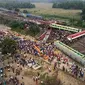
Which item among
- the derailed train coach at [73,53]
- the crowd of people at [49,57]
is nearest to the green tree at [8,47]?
the crowd of people at [49,57]

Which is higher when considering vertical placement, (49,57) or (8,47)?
(8,47)

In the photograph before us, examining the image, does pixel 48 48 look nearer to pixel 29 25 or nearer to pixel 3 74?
pixel 3 74

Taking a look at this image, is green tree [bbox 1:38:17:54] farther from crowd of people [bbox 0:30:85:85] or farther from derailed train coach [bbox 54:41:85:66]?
derailed train coach [bbox 54:41:85:66]

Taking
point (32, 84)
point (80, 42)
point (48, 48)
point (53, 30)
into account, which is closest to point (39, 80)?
point (32, 84)

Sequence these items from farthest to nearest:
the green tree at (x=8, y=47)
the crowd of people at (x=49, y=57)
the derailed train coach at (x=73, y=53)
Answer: the green tree at (x=8, y=47) → the derailed train coach at (x=73, y=53) → the crowd of people at (x=49, y=57)

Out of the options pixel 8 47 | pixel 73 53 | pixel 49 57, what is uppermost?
pixel 8 47

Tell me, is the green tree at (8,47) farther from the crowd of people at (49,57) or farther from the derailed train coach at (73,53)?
the derailed train coach at (73,53)

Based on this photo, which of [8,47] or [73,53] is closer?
[8,47]

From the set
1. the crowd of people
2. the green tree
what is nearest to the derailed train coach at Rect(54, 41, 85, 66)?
the crowd of people

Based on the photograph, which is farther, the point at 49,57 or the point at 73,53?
the point at 73,53

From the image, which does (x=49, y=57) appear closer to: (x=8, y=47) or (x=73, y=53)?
(x=73, y=53)

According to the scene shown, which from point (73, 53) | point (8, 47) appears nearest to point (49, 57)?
point (73, 53)
